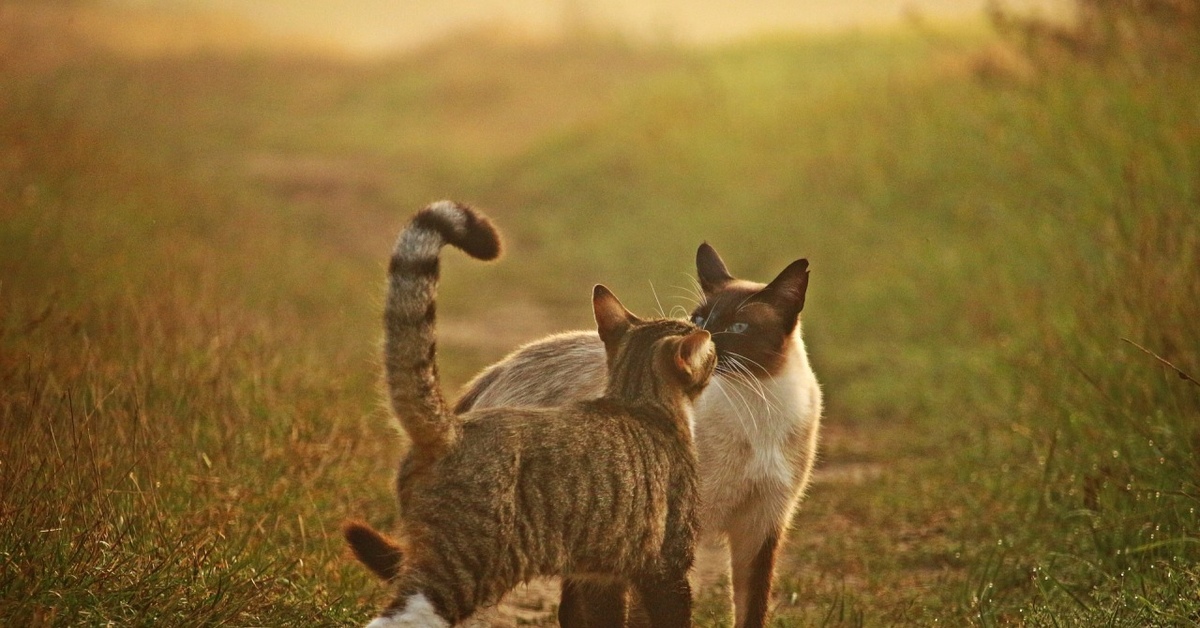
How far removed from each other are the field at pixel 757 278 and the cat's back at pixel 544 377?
0.74 metres

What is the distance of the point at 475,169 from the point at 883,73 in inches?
312

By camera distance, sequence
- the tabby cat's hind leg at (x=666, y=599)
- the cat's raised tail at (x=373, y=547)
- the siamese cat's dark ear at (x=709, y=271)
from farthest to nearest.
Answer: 1. the siamese cat's dark ear at (x=709, y=271)
2. the tabby cat's hind leg at (x=666, y=599)
3. the cat's raised tail at (x=373, y=547)

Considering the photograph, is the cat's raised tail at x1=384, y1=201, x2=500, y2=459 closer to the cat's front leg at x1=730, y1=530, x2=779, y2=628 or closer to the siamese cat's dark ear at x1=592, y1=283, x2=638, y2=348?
the siamese cat's dark ear at x1=592, y1=283, x2=638, y2=348

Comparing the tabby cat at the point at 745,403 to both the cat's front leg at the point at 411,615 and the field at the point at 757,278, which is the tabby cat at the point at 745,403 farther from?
the cat's front leg at the point at 411,615

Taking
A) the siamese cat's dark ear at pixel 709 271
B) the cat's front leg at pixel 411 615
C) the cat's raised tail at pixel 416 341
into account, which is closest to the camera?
the cat's front leg at pixel 411 615

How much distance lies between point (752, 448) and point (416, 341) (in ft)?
5.59

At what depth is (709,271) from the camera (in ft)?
16.7

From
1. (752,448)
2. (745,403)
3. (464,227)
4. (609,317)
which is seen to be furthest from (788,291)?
(464,227)

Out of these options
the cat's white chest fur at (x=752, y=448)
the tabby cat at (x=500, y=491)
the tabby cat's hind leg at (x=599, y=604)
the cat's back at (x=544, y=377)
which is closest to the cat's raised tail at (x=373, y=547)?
the tabby cat at (x=500, y=491)

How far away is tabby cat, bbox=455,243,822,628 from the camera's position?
444cm

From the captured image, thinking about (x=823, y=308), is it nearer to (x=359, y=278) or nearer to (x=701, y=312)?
(x=359, y=278)

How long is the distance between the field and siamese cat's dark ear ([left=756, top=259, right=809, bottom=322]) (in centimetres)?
108

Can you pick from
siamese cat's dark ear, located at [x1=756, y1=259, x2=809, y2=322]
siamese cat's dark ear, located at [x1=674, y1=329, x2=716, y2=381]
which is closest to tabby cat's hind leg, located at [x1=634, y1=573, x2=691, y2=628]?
siamese cat's dark ear, located at [x1=674, y1=329, x2=716, y2=381]

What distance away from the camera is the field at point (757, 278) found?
399 centimetres
